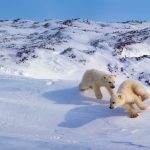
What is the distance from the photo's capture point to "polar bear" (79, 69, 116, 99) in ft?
38.4

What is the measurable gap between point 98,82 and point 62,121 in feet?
6.86

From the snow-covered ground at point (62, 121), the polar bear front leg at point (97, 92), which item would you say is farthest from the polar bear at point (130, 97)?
the polar bear front leg at point (97, 92)

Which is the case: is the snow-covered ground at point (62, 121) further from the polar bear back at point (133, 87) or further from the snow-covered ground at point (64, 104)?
the polar bear back at point (133, 87)

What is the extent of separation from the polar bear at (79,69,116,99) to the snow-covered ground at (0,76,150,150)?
23 cm

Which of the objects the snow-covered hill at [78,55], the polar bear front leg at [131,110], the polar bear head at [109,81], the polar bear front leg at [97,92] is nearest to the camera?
the polar bear front leg at [131,110]

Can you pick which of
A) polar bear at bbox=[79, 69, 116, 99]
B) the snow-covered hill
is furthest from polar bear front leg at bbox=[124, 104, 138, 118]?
the snow-covered hill

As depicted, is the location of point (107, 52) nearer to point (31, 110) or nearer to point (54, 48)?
point (54, 48)

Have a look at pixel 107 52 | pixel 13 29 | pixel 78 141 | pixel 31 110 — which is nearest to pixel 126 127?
pixel 78 141

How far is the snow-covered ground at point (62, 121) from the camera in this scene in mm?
8086

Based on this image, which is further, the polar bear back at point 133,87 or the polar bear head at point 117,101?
the polar bear back at point 133,87

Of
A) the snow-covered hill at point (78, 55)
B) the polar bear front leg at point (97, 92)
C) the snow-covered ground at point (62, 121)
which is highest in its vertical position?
the snow-covered hill at point (78, 55)

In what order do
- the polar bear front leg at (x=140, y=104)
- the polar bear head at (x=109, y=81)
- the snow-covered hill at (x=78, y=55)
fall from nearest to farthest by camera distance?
1. the polar bear front leg at (x=140, y=104)
2. the polar bear head at (x=109, y=81)
3. the snow-covered hill at (x=78, y=55)

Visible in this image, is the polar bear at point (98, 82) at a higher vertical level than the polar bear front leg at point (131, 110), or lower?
higher

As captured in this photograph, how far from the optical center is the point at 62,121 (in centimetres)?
1040
